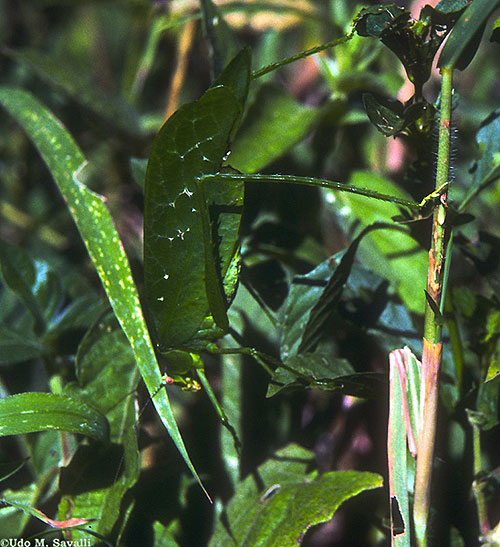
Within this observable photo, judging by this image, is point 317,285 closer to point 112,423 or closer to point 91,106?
point 112,423

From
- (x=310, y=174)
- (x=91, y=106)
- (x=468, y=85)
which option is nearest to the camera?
(x=310, y=174)

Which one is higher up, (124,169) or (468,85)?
(468,85)

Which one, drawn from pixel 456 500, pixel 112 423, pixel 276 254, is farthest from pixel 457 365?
pixel 112 423

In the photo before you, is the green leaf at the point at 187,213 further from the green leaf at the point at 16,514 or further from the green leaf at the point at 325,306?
the green leaf at the point at 16,514

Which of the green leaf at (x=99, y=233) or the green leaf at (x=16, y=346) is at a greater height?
the green leaf at (x=99, y=233)

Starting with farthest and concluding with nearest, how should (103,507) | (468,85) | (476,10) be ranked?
1. (468,85)
2. (103,507)
3. (476,10)

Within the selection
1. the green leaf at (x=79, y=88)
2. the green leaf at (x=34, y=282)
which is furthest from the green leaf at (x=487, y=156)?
the green leaf at (x=79, y=88)
